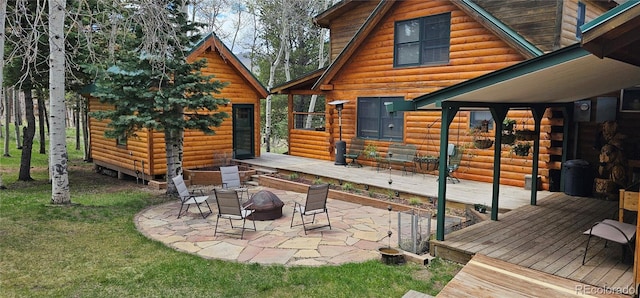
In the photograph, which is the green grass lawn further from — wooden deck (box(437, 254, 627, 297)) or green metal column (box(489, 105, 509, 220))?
green metal column (box(489, 105, 509, 220))

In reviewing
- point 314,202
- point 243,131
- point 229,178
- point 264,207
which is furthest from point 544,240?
point 243,131

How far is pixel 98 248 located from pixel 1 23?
12.5 feet

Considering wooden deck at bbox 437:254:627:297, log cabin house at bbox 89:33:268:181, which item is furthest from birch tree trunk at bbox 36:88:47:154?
wooden deck at bbox 437:254:627:297

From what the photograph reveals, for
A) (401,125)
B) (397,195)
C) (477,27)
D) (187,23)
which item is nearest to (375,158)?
(401,125)

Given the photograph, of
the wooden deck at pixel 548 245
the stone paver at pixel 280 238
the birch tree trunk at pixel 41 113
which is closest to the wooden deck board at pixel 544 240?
the wooden deck at pixel 548 245

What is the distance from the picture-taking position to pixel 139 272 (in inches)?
209

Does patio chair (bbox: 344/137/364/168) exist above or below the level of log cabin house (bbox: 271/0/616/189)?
below

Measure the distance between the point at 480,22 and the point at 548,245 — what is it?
606cm

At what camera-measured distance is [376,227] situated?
297 inches

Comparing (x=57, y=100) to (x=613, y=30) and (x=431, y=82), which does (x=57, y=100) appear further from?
(x=613, y=30)

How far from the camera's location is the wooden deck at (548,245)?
480cm

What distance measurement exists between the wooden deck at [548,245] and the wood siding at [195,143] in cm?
816

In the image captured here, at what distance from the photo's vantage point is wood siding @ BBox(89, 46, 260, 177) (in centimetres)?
1215

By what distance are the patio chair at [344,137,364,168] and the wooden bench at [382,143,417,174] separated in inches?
44.0
